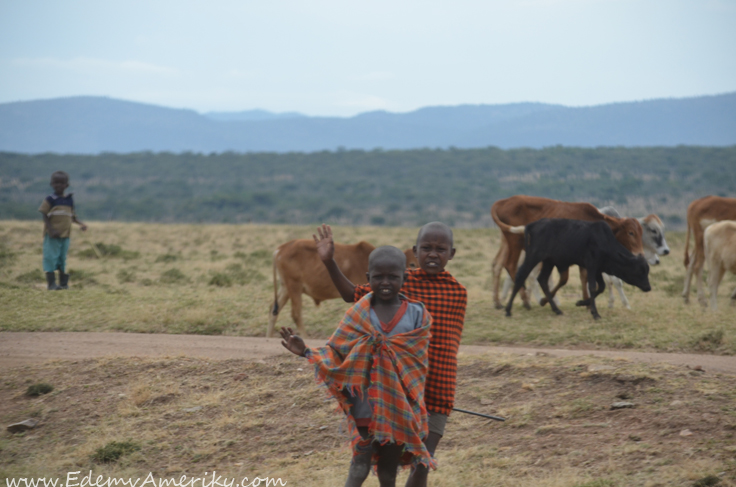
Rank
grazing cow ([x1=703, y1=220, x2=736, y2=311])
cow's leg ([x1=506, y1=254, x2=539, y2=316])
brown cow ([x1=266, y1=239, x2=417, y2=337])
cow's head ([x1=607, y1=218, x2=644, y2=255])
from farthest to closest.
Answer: cow's head ([x1=607, y1=218, x2=644, y2=255]) → cow's leg ([x1=506, y1=254, x2=539, y2=316]) → grazing cow ([x1=703, y1=220, x2=736, y2=311]) → brown cow ([x1=266, y1=239, x2=417, y2=337])

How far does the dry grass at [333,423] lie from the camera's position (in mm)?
4758

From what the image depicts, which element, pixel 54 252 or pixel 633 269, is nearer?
pixel 633 269

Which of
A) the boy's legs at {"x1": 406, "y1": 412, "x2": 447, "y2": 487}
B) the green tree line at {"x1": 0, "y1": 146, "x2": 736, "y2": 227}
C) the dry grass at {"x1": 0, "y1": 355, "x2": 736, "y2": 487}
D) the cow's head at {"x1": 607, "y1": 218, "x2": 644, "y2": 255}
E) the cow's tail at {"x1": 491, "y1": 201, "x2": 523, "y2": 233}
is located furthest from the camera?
the green tree line at {"x1": 0, "y1": 146, "x2": 736, "y2": 227}

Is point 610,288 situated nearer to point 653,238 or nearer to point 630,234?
point 630,234

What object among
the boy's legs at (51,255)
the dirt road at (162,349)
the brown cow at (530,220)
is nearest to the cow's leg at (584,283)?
the brown cow at (530,220)

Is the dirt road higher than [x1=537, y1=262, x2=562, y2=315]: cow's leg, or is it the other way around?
[x1=537, y1=262, x2=562, y2=315]: cow's leg

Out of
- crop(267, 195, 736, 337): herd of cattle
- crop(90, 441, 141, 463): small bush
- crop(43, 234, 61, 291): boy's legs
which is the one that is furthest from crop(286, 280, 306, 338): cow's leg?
crop(43, 234, 61, 291): boy's legs

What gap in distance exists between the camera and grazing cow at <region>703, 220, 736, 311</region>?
33.5 feet

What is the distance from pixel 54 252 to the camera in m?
11.6

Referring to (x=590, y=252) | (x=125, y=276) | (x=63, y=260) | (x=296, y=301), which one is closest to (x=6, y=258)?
(x=125, y=276)

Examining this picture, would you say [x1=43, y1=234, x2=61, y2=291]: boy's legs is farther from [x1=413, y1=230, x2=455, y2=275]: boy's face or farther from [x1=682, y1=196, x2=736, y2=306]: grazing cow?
[x1=682, y1=196, x2=736, y2=306]: grazing cow

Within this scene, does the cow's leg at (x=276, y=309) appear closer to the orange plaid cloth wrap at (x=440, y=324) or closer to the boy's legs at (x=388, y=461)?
the orange plaid cloth wrap at (x=440, y=324)

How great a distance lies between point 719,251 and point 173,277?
1050cm

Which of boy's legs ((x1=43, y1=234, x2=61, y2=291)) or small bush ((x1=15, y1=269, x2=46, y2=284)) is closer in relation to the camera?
boy's legs ((x1=43, y1=234, x2=61, y2=291))
